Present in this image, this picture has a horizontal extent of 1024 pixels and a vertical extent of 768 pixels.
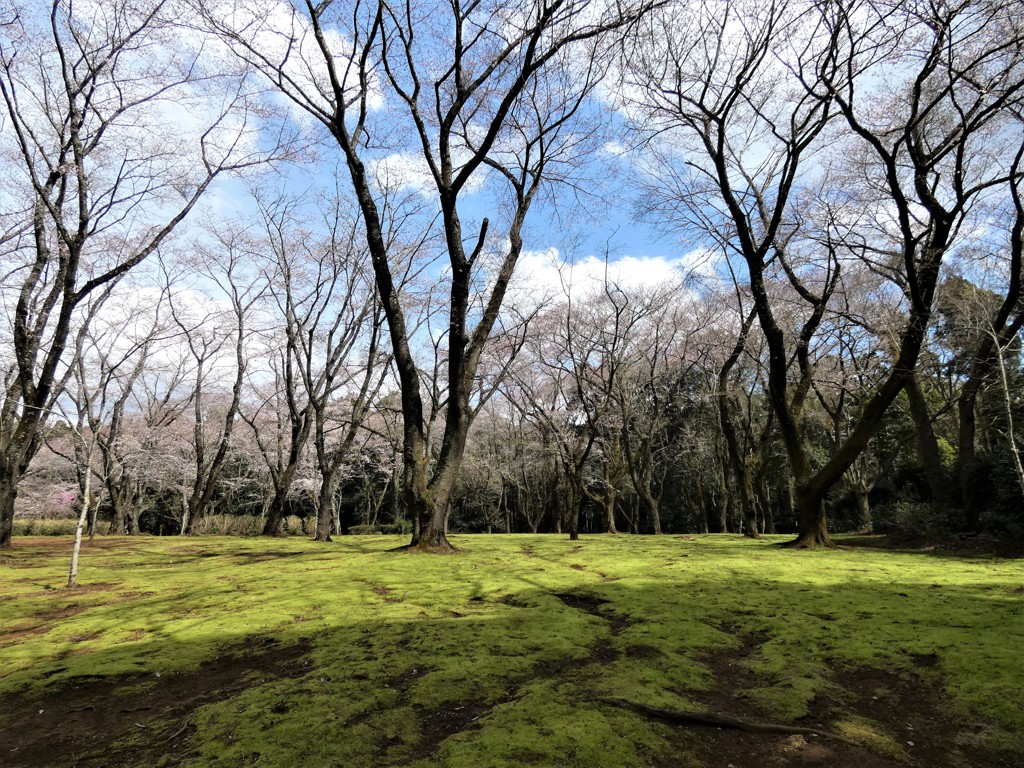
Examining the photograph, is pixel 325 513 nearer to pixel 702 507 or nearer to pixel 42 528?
pixel 702 507

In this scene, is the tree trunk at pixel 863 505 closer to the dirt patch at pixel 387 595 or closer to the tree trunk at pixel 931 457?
the tree trunk at pixel 931 457

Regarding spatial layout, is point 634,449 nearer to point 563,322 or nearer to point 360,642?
point 563,322

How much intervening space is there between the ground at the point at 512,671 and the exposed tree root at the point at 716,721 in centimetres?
3

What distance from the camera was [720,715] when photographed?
220cm

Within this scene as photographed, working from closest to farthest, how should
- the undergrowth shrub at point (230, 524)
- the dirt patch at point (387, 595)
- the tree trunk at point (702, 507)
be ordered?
the dirt patch at point (387, 595) → the tree trunk at point (702, 507) → the undergrowth shrub at point (230, 524)

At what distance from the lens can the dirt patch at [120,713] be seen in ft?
6.61

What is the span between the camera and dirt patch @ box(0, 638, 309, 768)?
202 cm

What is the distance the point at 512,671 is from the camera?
2797 millimetres

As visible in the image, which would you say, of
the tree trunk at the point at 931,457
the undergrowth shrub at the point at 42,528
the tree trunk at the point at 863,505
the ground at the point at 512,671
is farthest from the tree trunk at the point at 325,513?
the undergrowth shrub at the point at 42,528

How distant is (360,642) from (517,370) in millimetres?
16842

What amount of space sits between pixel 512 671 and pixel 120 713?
1.84m

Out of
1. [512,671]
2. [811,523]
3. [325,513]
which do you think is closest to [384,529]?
[325,513]

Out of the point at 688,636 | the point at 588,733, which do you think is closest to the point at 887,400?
the point at 688,636

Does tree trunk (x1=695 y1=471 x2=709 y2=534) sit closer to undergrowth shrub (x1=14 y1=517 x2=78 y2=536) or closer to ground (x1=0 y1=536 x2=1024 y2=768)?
ground (x1=0 y1=536 x2=1024 y2=768)
